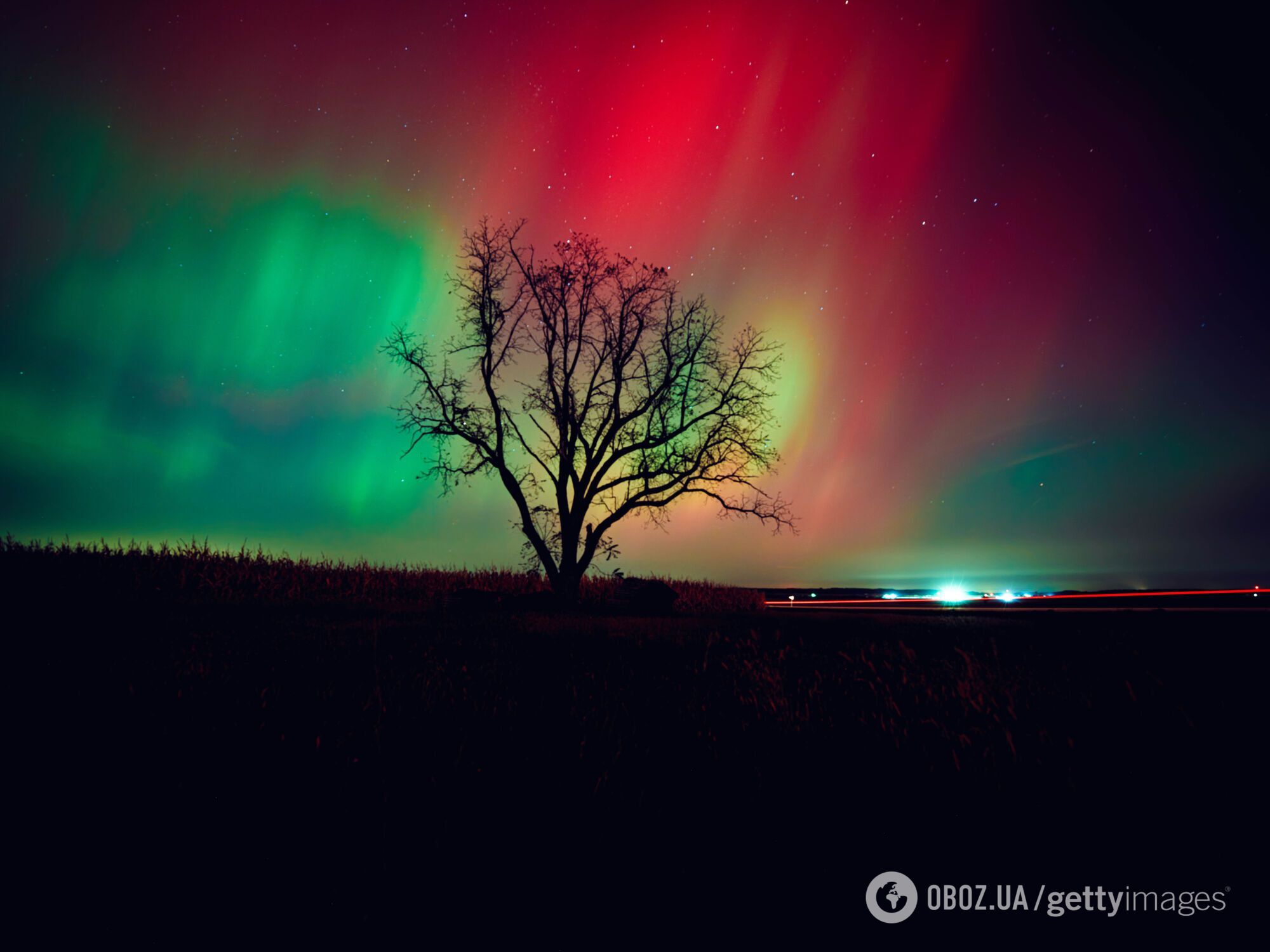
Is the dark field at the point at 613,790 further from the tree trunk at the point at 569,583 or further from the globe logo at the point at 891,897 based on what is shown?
the tree trunk at the point at 569,583

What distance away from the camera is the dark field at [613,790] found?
Answer: 3465 millimetres

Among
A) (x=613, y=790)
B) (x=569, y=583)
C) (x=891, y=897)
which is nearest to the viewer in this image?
(x=891, y=897)

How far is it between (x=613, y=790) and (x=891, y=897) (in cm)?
199

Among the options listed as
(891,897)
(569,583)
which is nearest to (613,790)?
(891,897)

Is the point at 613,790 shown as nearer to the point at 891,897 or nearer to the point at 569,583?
the point at 891,897

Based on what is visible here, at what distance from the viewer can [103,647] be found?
10078mm

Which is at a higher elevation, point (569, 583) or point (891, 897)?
point (569, 583)

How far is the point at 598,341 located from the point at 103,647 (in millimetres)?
20128

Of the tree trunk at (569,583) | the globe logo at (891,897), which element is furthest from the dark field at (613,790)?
the tree trunk at (569,583)

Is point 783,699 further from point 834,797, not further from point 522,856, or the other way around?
point 522,856

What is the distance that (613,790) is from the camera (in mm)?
4918

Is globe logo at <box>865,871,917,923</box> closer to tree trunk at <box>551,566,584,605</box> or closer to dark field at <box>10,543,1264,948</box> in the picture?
dark field at <box>10,543,1264,948</box>

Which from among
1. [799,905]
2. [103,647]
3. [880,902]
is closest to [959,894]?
[880,902]

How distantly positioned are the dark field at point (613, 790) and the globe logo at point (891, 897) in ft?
0.23
